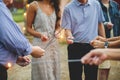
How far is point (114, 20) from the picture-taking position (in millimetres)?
7703

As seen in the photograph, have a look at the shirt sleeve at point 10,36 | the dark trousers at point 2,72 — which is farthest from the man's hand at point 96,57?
the dark trousers at point 2,72

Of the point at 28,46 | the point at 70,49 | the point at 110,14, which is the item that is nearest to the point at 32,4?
the point at 70,49

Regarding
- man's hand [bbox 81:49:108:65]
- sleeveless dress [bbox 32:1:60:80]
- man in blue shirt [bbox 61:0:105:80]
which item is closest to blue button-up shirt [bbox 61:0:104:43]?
man in blue shirt [bbox 61:0:105:80]

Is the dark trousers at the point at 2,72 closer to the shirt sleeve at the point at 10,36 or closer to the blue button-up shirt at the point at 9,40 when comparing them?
the blue button-up shirt at the point at 9,40

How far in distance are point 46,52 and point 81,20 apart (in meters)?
0.74

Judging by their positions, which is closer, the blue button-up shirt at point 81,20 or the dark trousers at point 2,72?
the dark trousers at point 2,72

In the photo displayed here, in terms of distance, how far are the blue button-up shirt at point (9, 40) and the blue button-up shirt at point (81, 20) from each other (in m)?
1.56

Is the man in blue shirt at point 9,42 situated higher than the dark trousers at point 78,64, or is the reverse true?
the man in blue shirt at point 9,42

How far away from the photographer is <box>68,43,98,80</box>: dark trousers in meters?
5.45

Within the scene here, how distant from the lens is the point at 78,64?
5551 mm

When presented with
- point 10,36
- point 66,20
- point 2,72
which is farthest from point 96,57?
point 66,20

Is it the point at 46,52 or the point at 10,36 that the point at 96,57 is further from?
the point at 46,52

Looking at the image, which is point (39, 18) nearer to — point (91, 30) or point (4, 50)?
point (91, 30)

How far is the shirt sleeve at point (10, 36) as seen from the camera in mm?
3756
